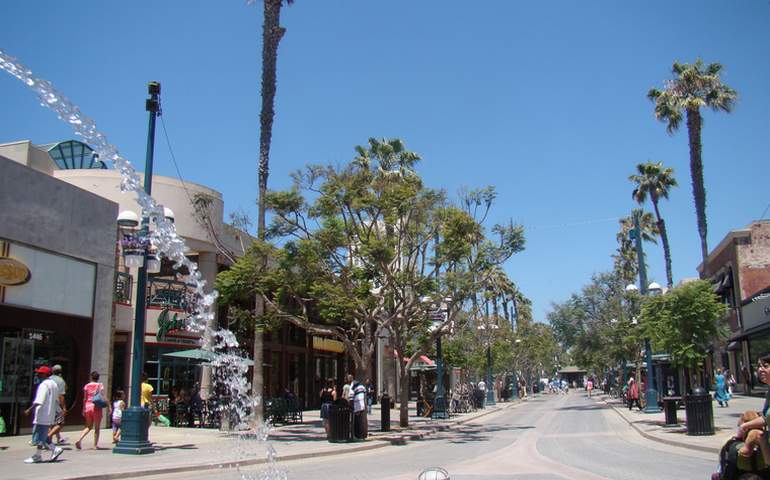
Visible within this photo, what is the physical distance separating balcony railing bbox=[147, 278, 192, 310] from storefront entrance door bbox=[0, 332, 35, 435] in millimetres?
7340

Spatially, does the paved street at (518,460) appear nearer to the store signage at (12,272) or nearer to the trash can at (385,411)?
the trash can at (385,411)

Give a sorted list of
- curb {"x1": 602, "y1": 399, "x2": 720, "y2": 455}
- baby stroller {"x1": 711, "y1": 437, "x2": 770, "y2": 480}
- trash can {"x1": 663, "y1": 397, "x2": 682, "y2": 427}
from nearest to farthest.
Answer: baby stroller {"x1": 711, "y1": 437, "x2": 770, "y2": 480}
curb {"x1": 602, "y1": 399, "x2": 720, "y2": 455}
trash can {"x1": 663, "y1": 397, "x2": 682, "y2": 427}

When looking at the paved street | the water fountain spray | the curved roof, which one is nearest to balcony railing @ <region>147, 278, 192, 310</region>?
the water fountain spray

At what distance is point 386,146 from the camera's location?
33.5m

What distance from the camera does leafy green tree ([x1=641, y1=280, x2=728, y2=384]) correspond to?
68.2ft

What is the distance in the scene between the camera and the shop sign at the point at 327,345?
41.4m

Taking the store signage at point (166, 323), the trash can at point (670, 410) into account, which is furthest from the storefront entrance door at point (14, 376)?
the trash can at point (670, 410)

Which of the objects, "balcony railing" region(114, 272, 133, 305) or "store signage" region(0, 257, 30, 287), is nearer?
"store signage" region(0, 257, 30, 287)

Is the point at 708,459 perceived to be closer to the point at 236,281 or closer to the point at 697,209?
the point at 236,281

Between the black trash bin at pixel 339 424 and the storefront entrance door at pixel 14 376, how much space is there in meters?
8.87

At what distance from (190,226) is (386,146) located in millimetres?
10603

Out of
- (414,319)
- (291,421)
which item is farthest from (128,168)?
(291,421)

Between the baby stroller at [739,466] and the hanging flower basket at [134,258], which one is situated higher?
the hanging flower basket at [134,258]

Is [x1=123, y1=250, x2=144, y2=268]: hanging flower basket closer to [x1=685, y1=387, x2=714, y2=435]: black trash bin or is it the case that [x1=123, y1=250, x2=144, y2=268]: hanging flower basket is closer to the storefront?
the storefront
